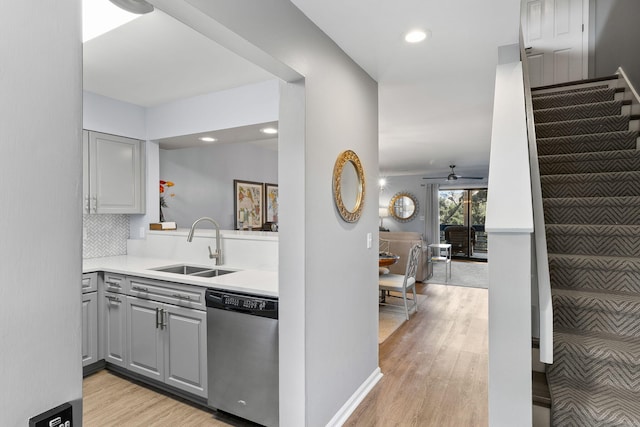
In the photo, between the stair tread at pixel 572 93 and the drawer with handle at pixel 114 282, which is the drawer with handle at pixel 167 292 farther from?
the stair tread at pixel 572 93

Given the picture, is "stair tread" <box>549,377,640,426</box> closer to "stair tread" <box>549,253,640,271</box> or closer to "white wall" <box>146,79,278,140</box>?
"stair tread" <box>549,253,640,271</box>

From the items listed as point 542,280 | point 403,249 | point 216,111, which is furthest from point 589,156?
point 403,249

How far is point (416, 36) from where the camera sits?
2.07 meters

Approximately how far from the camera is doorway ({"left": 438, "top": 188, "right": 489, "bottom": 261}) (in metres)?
10.2

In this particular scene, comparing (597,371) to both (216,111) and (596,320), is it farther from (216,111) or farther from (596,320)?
(216,111)

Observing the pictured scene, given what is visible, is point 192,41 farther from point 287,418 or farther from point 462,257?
point 462,257

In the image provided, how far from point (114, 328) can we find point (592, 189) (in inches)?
152

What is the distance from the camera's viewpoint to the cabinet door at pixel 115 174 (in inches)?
124

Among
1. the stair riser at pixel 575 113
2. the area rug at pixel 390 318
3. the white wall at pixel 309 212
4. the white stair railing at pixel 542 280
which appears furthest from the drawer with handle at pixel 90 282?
the stair riser at pixel 575 113

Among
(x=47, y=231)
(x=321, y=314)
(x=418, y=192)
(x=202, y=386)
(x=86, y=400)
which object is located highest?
(x=418, y=192)

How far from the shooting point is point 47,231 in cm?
73

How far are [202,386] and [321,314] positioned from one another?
3.40ft

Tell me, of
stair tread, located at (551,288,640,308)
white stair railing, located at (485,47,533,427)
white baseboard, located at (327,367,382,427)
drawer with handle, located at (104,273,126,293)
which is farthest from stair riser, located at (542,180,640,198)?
drawer with handle, located at (104,273,126,293)

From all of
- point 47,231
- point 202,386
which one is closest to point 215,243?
point 202,386
